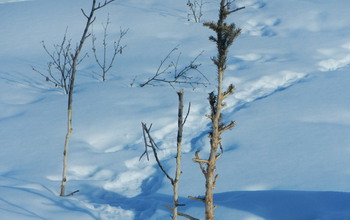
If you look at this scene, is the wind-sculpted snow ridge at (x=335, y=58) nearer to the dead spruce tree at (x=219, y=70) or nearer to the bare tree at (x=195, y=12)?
the bare tree at (x=195, y=12)

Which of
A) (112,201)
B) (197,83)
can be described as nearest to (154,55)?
(197,83)

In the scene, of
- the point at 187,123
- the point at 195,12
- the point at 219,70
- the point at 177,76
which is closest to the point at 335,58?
the point at 177,76

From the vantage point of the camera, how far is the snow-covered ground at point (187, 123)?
335cm

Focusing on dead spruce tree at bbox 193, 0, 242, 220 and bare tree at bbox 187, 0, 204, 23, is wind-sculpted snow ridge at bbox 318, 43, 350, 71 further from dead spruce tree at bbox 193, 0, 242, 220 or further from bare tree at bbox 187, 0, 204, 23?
dead spruce tree at bbox 193, 0, 242, 220

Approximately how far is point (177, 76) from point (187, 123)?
128 cm

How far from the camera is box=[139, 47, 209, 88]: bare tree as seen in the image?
19.9 ft

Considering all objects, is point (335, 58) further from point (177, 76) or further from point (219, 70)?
point (219, 70)

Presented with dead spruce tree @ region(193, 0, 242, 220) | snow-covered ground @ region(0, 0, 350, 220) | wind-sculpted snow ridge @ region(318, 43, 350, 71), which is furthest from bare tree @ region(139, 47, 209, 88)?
dead spruce tree @ region(193, 0, 242, 220)

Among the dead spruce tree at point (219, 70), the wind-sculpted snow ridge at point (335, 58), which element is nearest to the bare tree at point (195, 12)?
the wind-sculpted snow ridge at point (335, 58)

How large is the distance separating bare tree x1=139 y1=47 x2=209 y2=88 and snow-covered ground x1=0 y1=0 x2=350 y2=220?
0.12 meters

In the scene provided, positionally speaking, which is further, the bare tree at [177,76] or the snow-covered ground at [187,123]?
the bare tree at [177,76]

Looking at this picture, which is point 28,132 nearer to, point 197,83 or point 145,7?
point 197,83

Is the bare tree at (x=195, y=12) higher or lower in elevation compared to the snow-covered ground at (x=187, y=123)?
higher

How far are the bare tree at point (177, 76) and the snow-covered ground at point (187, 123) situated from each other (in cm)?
12
